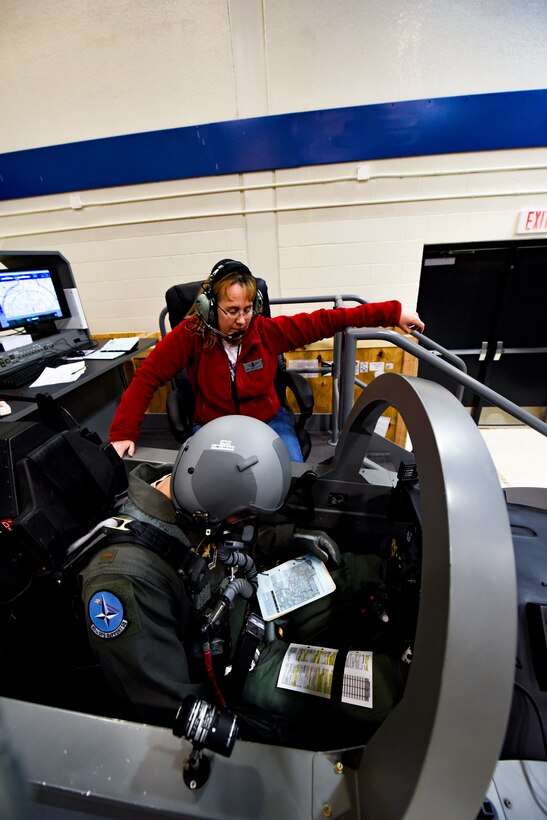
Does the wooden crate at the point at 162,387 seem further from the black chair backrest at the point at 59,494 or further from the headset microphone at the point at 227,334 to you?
the black chair backrest at the point at 59,494

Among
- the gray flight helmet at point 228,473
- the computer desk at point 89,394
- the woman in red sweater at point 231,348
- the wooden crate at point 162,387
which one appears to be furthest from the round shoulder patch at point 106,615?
the wooden crate at point 162,387

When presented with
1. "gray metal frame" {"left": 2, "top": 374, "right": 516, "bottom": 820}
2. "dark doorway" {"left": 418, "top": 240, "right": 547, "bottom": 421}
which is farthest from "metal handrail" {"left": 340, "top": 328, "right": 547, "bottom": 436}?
"dark doorway" {"left": 418, "top": 240, "right": 547, "bottom": 421}

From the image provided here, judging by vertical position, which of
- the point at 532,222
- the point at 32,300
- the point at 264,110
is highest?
the point at 264,110

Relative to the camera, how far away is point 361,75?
79.6 inches

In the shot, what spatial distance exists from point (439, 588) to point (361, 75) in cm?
292

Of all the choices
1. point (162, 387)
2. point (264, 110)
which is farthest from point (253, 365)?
point (264, 110)

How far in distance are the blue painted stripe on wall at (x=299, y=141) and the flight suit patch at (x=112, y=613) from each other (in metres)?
2.62

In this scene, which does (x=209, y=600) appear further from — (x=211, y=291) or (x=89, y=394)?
(x=89, y=394)

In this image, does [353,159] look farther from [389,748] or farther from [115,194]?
[389,748]

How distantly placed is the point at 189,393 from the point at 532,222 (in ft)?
8.90

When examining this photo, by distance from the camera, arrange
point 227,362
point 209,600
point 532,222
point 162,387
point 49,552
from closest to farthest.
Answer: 1. point 49,552
2. point 209,600
3. point 227,362
4. point 532,222
5. point 162,387

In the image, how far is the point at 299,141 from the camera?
2.14m

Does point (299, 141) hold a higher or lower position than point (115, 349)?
higher

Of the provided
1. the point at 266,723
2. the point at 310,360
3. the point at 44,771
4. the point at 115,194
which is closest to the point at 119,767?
the point at 44,771
